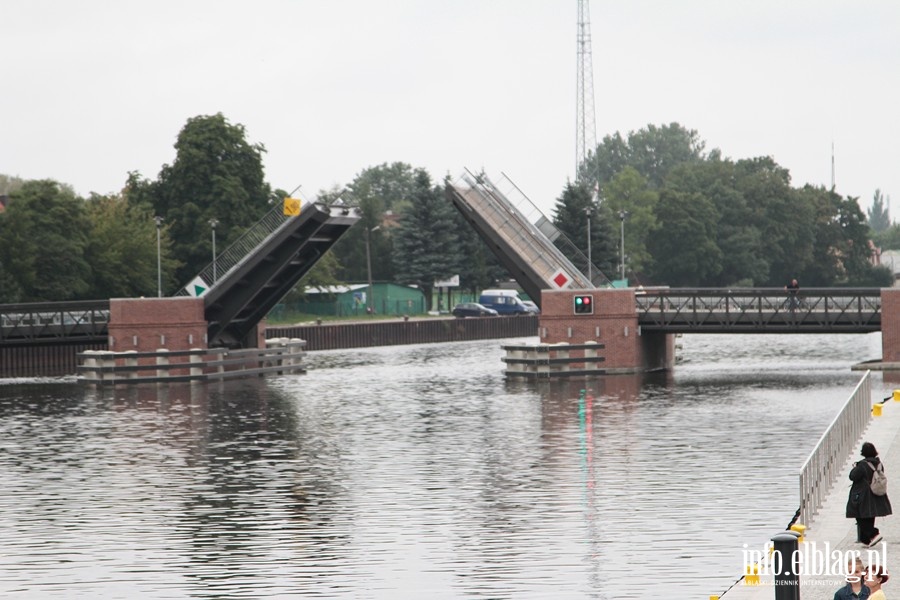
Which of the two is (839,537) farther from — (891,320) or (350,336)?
(350,336)

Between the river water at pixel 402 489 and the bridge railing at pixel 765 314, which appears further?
the bridge railing at pixel 765 314

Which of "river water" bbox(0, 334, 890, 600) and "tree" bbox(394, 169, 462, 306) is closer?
"river water" bbox(0, 334, 890, 600)

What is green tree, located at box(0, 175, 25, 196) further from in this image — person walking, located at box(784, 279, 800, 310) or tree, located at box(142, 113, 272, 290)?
person walking, located at box(784, 279, 800, 310)

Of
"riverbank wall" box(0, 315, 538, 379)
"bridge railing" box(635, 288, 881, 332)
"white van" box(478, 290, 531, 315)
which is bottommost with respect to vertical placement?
"riverbank wall" box(0, 315, 538, 379)

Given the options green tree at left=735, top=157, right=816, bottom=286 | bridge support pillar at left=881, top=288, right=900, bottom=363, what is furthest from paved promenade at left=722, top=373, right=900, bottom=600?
green tree at left=735, top=157, right=816, bottom=286

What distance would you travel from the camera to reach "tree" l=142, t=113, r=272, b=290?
80000 mm

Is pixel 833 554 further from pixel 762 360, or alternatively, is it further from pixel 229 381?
pixel 762 360

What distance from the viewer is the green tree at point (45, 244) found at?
220ft

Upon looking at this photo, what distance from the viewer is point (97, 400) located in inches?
1797

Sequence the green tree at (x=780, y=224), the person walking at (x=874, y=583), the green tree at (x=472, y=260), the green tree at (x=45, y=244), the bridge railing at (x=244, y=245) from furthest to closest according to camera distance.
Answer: the green tree at (x=780, y=224) < the green tree at (x=472, y=260) < the green tree at (x=45, y=244) < the bridge railing at (x=244, y=245) < the person walking at (x=874, y=583)

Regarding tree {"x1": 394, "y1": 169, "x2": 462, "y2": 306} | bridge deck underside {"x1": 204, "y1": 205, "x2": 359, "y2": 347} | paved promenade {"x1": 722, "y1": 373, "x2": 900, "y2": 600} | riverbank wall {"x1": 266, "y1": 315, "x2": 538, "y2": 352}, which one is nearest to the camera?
paved promenade {"x1": 722, "y1": 373, "x2": 900, "y2": 600}

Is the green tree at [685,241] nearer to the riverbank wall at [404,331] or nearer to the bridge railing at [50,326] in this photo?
the riverbank wall at [404,331]

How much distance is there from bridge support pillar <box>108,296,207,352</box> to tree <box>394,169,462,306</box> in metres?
49.5

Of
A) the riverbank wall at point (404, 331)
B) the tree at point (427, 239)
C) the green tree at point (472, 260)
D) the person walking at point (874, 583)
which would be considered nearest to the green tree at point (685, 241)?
the green tree at point (472, 260)
